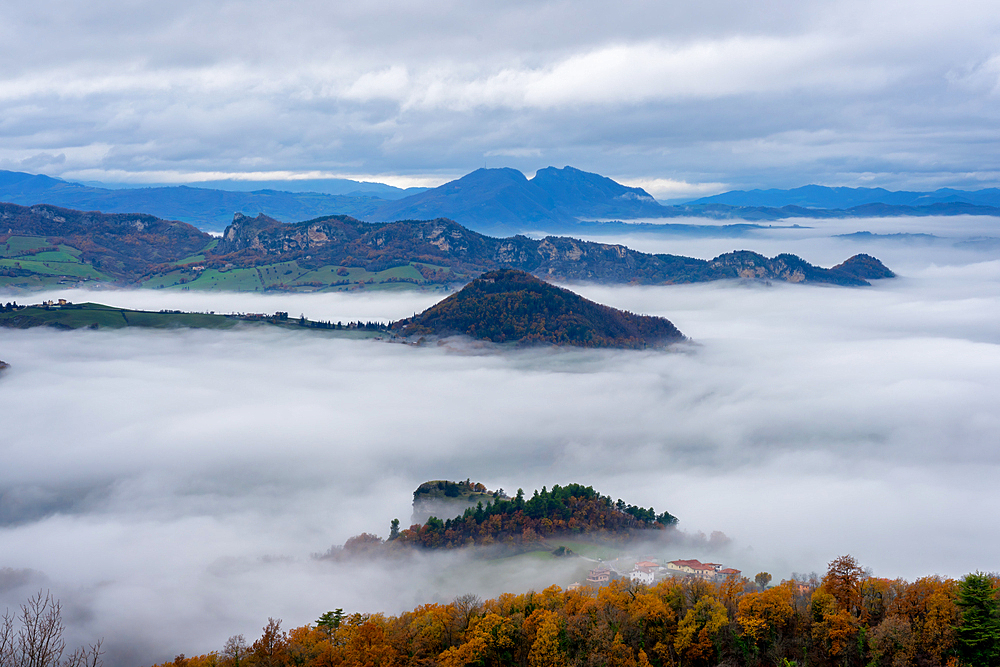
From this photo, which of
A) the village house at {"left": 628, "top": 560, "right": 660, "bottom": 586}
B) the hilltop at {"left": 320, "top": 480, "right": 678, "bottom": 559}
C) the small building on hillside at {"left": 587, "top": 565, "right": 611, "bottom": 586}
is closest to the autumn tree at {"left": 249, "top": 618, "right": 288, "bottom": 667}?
the small building on hillside at {"left": 587, "top": 565, "right": 611, "bottom": 586}

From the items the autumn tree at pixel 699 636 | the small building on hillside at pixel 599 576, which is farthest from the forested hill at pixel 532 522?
the autumn tree at pixel 699 636

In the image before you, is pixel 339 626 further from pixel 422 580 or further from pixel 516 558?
pixel 516 558

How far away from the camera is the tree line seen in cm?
6228

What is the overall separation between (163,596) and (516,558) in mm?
60271

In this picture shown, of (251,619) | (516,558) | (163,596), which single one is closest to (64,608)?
(163,596)

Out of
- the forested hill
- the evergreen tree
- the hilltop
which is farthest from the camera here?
the forested hill

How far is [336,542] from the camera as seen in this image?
142000 millimetres

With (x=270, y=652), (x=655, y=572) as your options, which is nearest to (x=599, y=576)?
(x=655, y=572)

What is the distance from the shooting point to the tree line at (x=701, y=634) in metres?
62.3

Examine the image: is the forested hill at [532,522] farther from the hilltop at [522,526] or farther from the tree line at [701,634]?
the tree line at [701,634]

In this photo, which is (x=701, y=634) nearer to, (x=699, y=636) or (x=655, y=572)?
(x=699, y=636)

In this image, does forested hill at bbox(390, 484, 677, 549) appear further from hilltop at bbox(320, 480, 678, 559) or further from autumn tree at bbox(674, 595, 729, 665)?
autumn tree at bbox(674, 595, 729, 665)

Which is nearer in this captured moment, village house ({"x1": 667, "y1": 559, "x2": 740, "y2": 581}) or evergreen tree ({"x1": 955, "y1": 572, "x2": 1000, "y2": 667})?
evergreen tree ({"x1": 955, "y1": 572, "x2": 1000, "y2": 667})

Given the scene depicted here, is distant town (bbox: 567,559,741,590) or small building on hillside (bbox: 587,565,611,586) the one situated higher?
distant town (bbox: 567,559,741,590)
